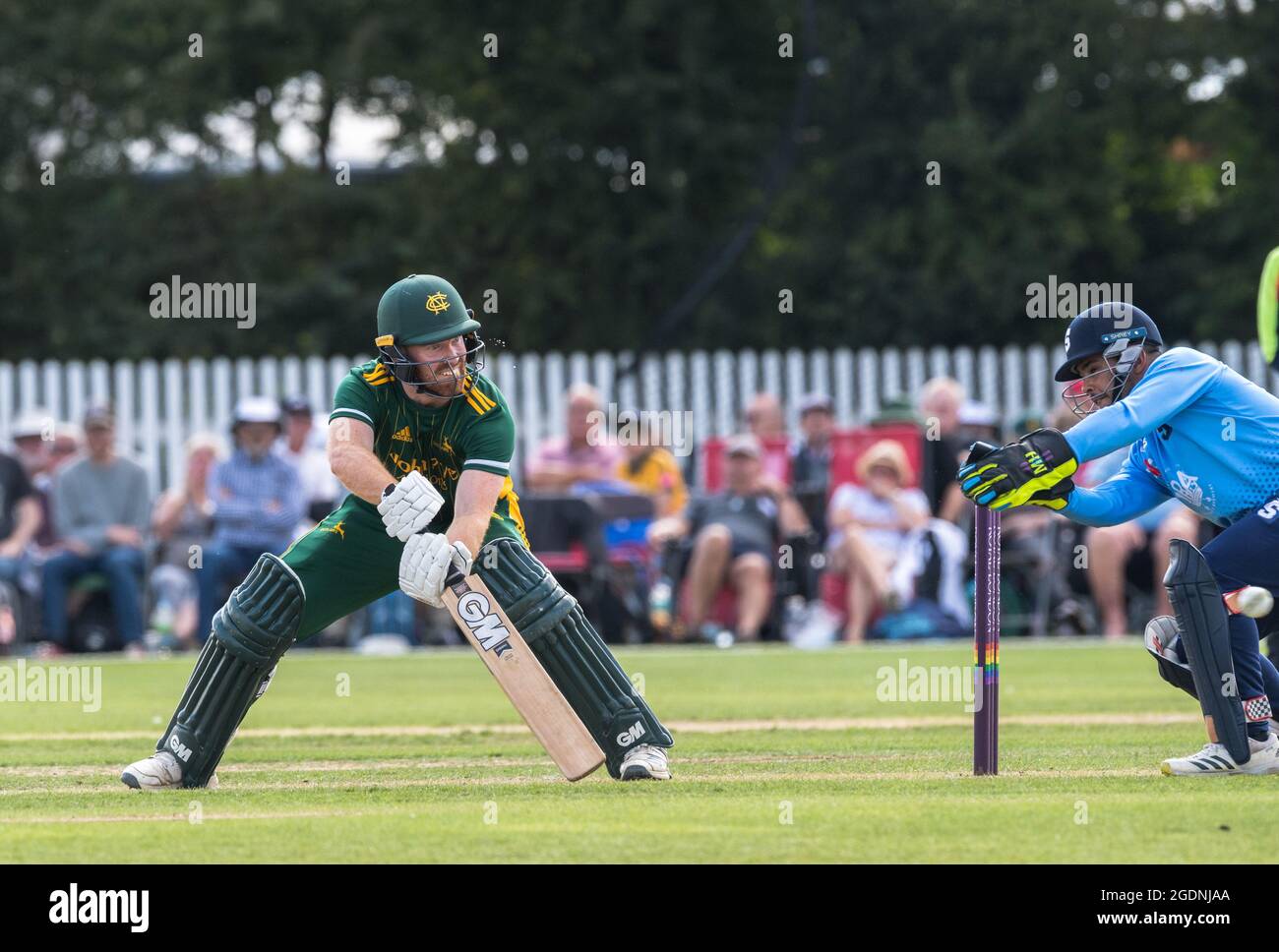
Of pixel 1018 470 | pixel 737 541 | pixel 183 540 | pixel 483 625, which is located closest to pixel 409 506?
pixel 483 625

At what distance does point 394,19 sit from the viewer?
2864cm

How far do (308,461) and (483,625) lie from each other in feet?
30.2

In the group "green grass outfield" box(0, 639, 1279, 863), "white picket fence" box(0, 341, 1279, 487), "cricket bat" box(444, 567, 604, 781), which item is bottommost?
"green grass outfield" box(0, 639, 1279, 863)

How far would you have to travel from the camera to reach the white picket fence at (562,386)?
1953cm

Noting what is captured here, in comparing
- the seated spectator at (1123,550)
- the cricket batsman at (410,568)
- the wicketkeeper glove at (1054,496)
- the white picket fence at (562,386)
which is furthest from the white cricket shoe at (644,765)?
the white picket fence at (562,386)

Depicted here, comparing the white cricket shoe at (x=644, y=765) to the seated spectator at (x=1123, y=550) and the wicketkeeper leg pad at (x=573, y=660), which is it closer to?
the wicketkeeper leg pad at (x=573, y=660)

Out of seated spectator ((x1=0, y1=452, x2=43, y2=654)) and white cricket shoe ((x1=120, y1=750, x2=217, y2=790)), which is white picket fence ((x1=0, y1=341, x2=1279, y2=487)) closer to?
seated spectator ((x1=0, y1=452, x2=43, y2=654))

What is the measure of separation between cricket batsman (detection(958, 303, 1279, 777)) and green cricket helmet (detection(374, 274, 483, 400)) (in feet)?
6.03

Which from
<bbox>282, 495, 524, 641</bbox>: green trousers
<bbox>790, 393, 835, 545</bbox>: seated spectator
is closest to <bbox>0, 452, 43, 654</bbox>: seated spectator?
<bbox>790, 393, 835, 545</bbox>: seated spectator

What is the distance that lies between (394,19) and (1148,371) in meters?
22.4

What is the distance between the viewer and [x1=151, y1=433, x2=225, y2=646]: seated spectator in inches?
642

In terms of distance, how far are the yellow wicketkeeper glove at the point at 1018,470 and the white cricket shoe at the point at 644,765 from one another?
4.67ft
